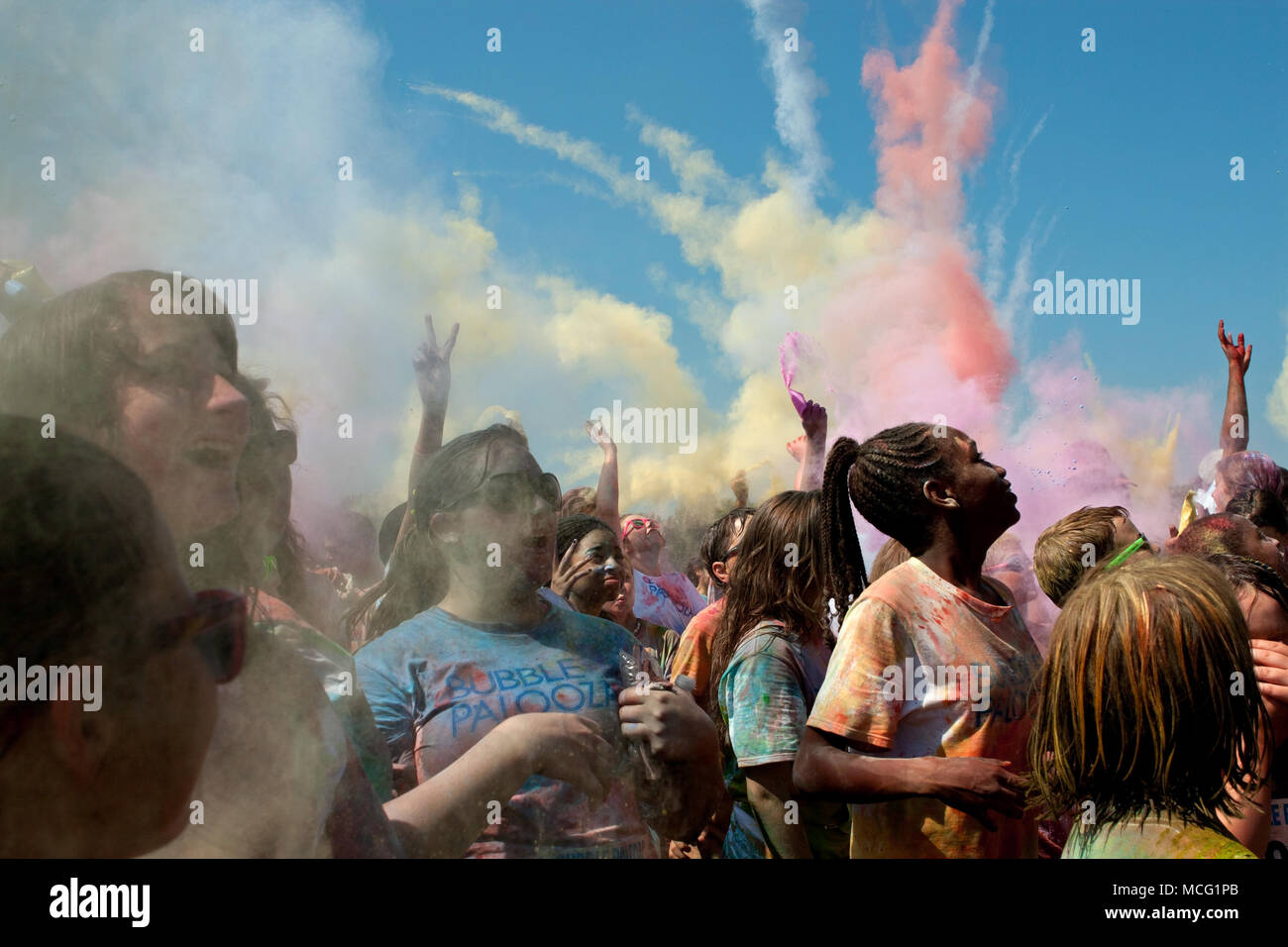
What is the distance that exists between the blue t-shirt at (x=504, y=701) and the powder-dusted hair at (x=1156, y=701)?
3.59ft

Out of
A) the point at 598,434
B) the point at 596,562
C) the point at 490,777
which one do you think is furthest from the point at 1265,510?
the point at 490,777

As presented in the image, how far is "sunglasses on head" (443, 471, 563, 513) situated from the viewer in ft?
8.85

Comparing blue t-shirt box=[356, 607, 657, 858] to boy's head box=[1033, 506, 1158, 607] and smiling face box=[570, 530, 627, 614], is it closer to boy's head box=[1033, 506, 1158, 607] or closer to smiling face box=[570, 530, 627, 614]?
smiling face box=[570, 530, 627, 614]

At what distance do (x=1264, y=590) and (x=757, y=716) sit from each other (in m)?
1.49

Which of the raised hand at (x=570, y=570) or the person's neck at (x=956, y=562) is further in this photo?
the raised hand at (x=570, y=570)

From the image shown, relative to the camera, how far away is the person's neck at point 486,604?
2623 millimetres

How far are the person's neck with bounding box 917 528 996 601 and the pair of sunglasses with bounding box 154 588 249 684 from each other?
188cm

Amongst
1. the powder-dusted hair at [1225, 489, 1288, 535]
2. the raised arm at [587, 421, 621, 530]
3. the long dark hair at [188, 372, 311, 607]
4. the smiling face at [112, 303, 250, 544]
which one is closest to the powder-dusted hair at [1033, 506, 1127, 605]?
the powder-dusted hair at [1225, 489, 1288, 535]

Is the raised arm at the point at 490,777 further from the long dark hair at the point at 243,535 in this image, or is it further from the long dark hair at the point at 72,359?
the long dark hair at the point at 72,359

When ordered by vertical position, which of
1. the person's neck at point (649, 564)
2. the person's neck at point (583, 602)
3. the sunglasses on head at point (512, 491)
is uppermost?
the sunglasses on head at point (512, 491)

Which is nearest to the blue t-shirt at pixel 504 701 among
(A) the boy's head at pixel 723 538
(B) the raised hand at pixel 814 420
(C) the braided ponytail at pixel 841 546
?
(C) the braided ponytail at pixel 841 546

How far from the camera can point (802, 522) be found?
11.0 ft
